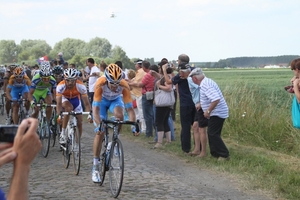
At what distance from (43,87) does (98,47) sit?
102553mm

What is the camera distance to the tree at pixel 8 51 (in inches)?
5443

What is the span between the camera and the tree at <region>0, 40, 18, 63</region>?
138250 mm

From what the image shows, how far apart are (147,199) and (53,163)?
3.83m

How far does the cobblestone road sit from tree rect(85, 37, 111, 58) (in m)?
102

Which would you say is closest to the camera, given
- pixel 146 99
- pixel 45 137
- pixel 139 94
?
pixel 45 137

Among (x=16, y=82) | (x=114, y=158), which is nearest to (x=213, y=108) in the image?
(x=114, y=158)

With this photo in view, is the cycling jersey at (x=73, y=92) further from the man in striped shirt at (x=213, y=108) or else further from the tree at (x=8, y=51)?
the tree at (x=8, y=51)

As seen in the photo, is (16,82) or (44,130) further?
(16,82)

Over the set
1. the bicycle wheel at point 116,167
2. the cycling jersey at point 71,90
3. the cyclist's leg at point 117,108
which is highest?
the cycling jersey at point 71,90

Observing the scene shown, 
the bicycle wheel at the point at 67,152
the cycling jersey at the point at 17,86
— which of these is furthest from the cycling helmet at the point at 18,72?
the bicycle wheel at the point at 67,152

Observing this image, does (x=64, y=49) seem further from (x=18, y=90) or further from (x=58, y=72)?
(x=58, y=72)

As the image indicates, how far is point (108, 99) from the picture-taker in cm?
974

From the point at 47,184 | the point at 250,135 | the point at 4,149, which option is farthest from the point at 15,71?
the point at 4,149

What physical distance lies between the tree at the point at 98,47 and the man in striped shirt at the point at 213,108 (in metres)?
102
